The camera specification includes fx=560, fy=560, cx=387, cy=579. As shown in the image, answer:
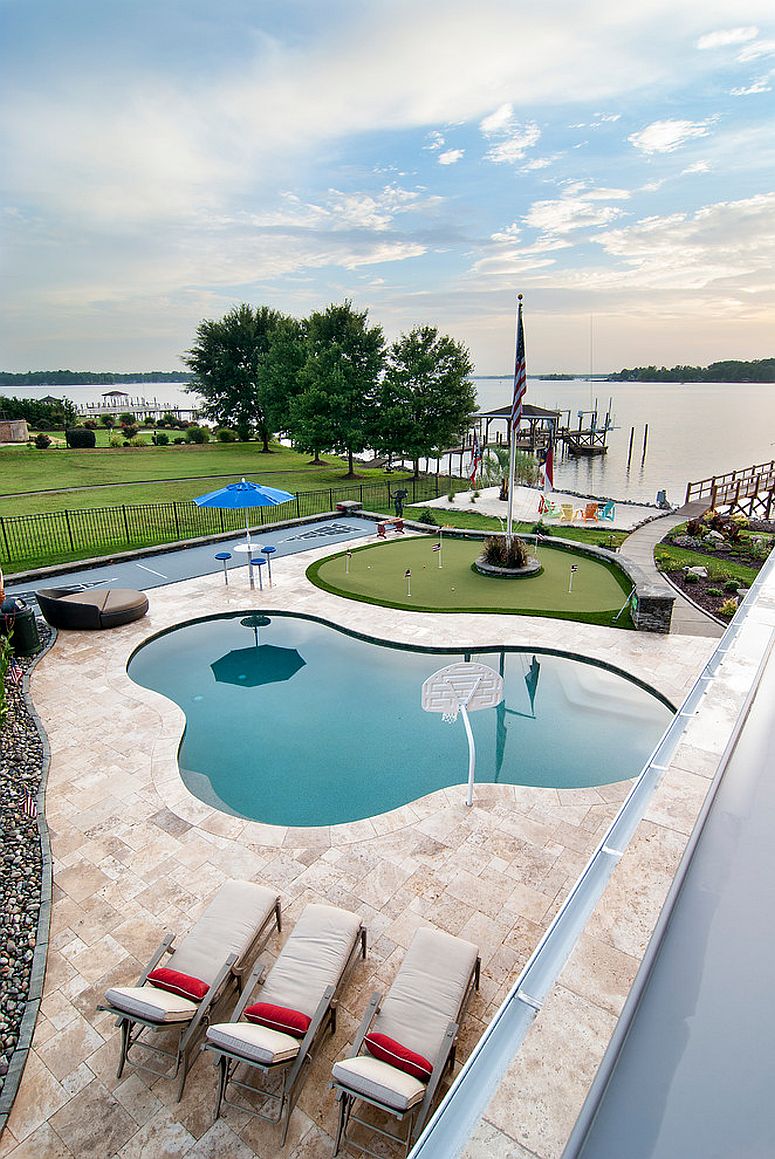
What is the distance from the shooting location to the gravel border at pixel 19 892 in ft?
13.4

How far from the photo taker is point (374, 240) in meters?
30.8

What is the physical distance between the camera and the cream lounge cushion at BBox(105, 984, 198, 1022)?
368 centimetres

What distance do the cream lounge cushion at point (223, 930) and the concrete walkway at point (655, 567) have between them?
943cm

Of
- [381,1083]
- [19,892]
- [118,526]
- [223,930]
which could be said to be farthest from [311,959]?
[118,526]

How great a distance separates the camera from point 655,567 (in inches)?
672

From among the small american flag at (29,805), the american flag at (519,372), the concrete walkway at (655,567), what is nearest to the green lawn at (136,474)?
the concrete walkway at (655,567)

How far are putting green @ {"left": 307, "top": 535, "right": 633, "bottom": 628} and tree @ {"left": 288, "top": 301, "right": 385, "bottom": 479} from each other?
52.6 feet

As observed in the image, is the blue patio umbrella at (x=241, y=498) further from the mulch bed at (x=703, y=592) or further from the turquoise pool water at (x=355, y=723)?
the mulch bed at (x=703, y=592)

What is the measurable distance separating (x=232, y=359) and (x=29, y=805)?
44137 mm

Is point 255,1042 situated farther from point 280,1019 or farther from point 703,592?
point 703,592

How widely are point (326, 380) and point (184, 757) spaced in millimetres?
27464

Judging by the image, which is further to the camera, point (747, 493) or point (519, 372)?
point (747, 493)

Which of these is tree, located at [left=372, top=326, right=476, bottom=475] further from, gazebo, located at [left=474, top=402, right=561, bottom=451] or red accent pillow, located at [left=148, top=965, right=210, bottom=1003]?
red accent pillow, located at [left=148, top=965, right=210, bottom=1003]

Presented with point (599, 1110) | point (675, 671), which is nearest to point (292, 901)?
point (599, 1110)
